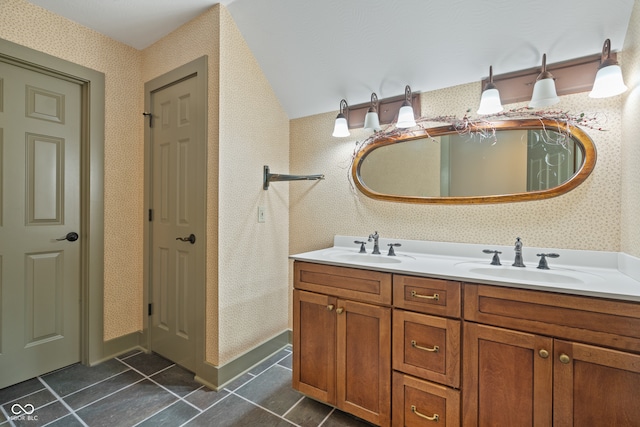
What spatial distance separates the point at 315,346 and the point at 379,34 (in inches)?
74.4

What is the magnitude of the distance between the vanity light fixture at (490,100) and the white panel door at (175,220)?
1.74 m

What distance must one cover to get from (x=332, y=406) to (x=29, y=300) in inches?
81.5

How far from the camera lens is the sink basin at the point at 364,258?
184 centimetres

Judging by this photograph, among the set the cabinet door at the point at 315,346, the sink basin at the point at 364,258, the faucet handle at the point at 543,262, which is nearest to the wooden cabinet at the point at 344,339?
the cabinet door at the point at 315,346

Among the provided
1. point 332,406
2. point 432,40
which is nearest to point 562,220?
point 432,40

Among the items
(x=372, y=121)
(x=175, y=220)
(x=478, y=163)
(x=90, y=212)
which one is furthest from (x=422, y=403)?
(x=90, y=212)

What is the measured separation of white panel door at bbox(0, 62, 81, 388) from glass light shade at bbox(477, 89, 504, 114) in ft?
8.84

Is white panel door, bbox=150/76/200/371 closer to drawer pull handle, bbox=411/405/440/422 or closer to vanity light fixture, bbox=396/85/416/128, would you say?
vanity light fixture, bbox=396/85/416/128

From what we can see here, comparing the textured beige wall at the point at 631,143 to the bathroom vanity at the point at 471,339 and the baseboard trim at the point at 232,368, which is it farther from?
the baseboard trim at the point at 232,368

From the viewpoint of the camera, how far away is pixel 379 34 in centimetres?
173

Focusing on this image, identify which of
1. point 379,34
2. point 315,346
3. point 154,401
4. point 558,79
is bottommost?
point 154,401

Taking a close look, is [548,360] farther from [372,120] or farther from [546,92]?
[372,120]

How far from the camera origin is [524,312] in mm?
1156

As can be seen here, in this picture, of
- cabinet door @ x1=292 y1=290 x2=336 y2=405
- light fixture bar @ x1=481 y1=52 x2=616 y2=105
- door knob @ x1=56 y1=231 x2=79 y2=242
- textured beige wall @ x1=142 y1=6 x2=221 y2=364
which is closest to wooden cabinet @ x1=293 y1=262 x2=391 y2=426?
cabinet door @ x1=292 y1=290 x2=336 y2=405
